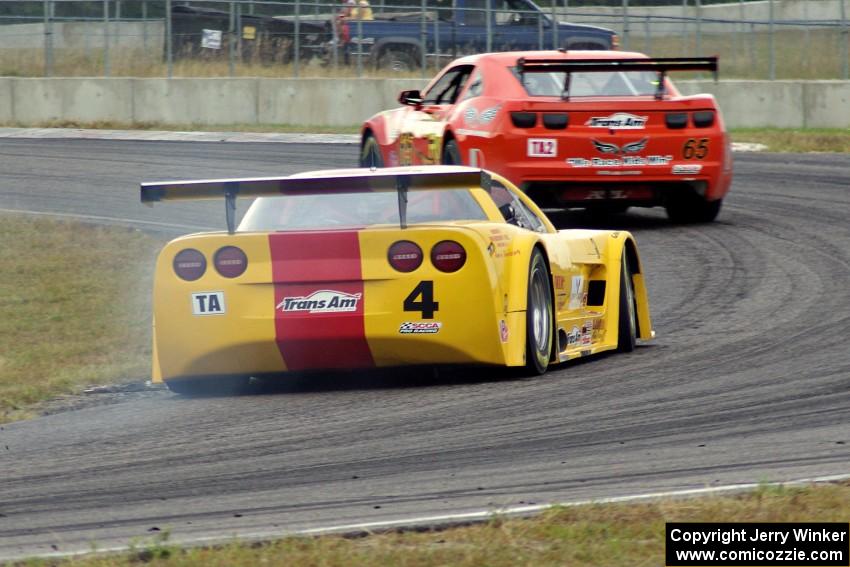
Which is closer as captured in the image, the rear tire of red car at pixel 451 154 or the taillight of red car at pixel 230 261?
the taillight of red car at pixel 230 261

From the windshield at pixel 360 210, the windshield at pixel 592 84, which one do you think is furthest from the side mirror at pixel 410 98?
the windshield at pixel 360 210

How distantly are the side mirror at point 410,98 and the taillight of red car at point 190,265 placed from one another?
21.3 ft

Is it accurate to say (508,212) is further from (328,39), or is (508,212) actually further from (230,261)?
(328,39)

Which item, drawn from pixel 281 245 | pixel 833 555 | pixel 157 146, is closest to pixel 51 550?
pixel 833 555

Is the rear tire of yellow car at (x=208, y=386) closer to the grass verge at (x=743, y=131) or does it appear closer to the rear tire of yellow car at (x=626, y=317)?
the rear tire of yellow car at (x=626, y=317)

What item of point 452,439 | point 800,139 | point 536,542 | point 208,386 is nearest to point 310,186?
point 208,386

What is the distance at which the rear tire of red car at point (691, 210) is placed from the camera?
45.2 ft

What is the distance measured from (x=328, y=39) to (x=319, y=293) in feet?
67.4

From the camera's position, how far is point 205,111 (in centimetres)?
2627

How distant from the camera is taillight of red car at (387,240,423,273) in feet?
24.0

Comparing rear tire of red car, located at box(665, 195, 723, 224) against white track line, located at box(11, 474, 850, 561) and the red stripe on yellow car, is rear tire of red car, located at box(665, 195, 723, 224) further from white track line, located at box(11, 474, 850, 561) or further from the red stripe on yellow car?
white track line, located at box(11, 474, 850, 561)

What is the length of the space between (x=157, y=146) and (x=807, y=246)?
1160 centimetres

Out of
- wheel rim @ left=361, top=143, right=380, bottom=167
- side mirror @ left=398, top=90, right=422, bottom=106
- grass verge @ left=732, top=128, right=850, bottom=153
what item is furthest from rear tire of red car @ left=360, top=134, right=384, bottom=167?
grass verge @ left=732, top=128, right=850, bottom=153

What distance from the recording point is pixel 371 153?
48.1 feet
